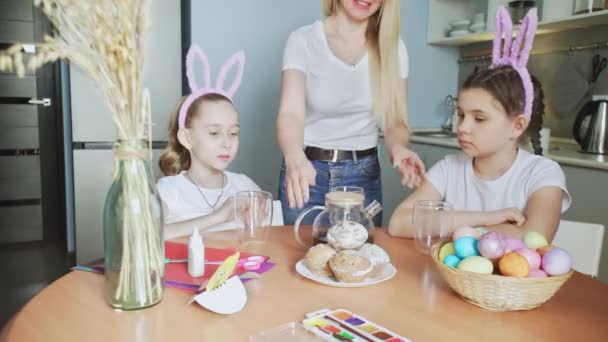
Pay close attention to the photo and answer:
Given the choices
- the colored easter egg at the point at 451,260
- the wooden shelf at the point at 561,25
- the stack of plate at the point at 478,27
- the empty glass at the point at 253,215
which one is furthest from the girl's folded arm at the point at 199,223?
the stack of plate at the point at 478,27

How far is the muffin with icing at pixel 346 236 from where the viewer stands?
1057mm

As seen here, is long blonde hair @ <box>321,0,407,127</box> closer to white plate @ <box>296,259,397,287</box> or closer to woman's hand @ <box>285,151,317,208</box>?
woman's hand @ <box>285,151,317,208</box>

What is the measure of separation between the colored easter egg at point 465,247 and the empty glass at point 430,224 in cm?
22

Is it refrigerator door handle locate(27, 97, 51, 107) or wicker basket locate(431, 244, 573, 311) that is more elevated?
refrigerator door handle locate(27, 97, 51, 107)

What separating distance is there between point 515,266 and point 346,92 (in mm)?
1046

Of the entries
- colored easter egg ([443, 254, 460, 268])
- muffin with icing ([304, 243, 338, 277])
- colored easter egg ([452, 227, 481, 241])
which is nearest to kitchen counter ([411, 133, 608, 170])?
colored easter egg ([452, 227, 481, 241])

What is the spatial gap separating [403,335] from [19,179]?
380 centimetres

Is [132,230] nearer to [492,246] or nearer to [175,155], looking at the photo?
[492,246]

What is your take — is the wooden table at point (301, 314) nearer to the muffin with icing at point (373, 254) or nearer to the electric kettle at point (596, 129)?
the muffin with icing at point (373, 254)

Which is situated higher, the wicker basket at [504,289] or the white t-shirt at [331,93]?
the white t-shirt at [331,93]

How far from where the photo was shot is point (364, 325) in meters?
0.81

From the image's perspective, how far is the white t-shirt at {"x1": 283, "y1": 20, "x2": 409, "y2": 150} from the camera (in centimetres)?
178

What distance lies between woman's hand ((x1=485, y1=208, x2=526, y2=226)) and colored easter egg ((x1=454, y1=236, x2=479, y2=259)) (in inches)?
14.1

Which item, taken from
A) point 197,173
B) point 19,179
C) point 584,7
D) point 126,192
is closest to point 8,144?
point 19,179
